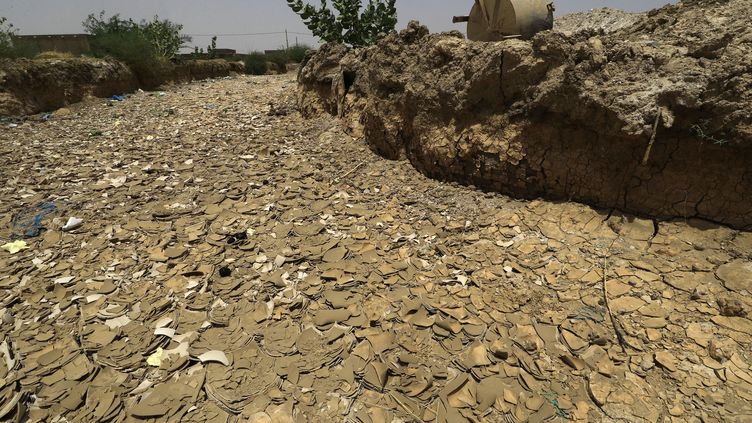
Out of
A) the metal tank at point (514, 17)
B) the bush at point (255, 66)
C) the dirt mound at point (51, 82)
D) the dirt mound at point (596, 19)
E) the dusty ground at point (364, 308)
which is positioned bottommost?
the dusty ground at point (364, 308)

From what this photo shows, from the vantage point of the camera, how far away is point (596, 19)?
473 cm

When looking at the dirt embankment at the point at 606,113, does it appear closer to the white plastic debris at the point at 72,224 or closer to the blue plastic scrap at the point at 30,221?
the white plastic debris at the point at 72,224

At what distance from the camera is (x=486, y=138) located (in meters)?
2.70

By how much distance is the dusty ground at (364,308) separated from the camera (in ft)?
5.24

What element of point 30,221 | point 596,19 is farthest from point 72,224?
point 596,19

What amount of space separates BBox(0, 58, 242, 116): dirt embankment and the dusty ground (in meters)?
3.53

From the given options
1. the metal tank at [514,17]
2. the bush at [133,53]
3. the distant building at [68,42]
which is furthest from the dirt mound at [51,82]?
the metal tank at [514,17]

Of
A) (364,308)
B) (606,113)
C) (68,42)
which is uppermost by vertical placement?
(68,42)

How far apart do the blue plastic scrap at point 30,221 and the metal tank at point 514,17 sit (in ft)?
14.1

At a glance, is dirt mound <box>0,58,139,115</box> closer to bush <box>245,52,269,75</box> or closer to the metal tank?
the metal tank

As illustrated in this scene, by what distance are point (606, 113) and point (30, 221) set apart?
4.35m

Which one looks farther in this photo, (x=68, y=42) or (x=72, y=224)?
(x=68, y=42)

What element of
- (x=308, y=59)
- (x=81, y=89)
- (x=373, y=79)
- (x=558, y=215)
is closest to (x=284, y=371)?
(x=558, y=215)

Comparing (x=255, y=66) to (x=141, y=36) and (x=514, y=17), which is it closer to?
(x=141, y=36)
